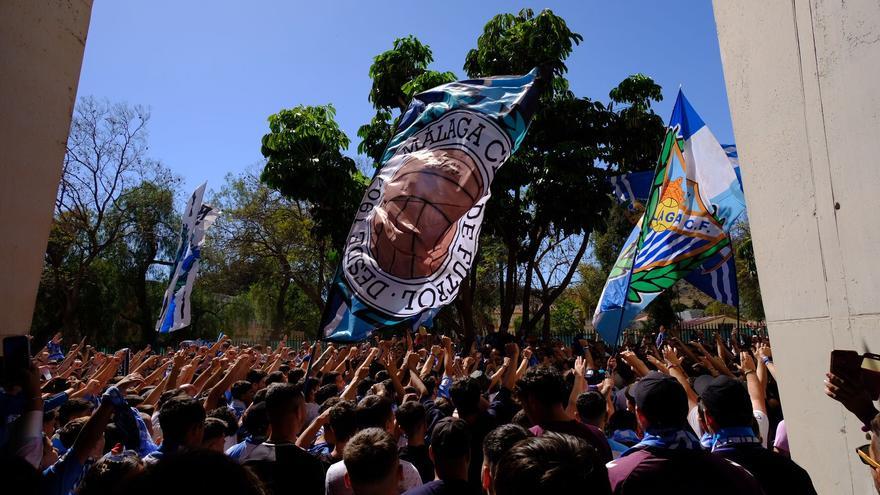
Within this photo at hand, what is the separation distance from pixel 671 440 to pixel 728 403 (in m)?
0.59

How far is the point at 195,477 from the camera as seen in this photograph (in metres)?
1.35

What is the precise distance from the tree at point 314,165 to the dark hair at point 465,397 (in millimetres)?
12896

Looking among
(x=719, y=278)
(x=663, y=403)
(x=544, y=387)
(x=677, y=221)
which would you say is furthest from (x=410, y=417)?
(x=719, y=278)

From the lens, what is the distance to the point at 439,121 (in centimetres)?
686

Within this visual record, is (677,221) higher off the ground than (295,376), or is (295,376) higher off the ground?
(677,221)

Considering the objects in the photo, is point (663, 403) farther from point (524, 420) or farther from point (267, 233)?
point (267, 233)

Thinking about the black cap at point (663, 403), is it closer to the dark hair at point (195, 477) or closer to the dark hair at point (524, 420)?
the dark hair at point (524, 420)

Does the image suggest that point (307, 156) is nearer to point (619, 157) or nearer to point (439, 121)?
point (619, 157)

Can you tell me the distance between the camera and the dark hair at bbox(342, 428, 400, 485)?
8.68 feet

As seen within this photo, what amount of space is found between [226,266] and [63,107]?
31685 millimetres

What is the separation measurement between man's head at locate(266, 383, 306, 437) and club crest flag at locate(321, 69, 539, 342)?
1942 millimetres

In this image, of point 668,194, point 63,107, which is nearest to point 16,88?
point 63,107

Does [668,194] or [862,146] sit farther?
[668,194]

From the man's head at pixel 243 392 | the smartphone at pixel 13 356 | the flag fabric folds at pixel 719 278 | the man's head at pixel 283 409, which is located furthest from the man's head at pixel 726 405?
the flag fabric folds at pixel 719 278
